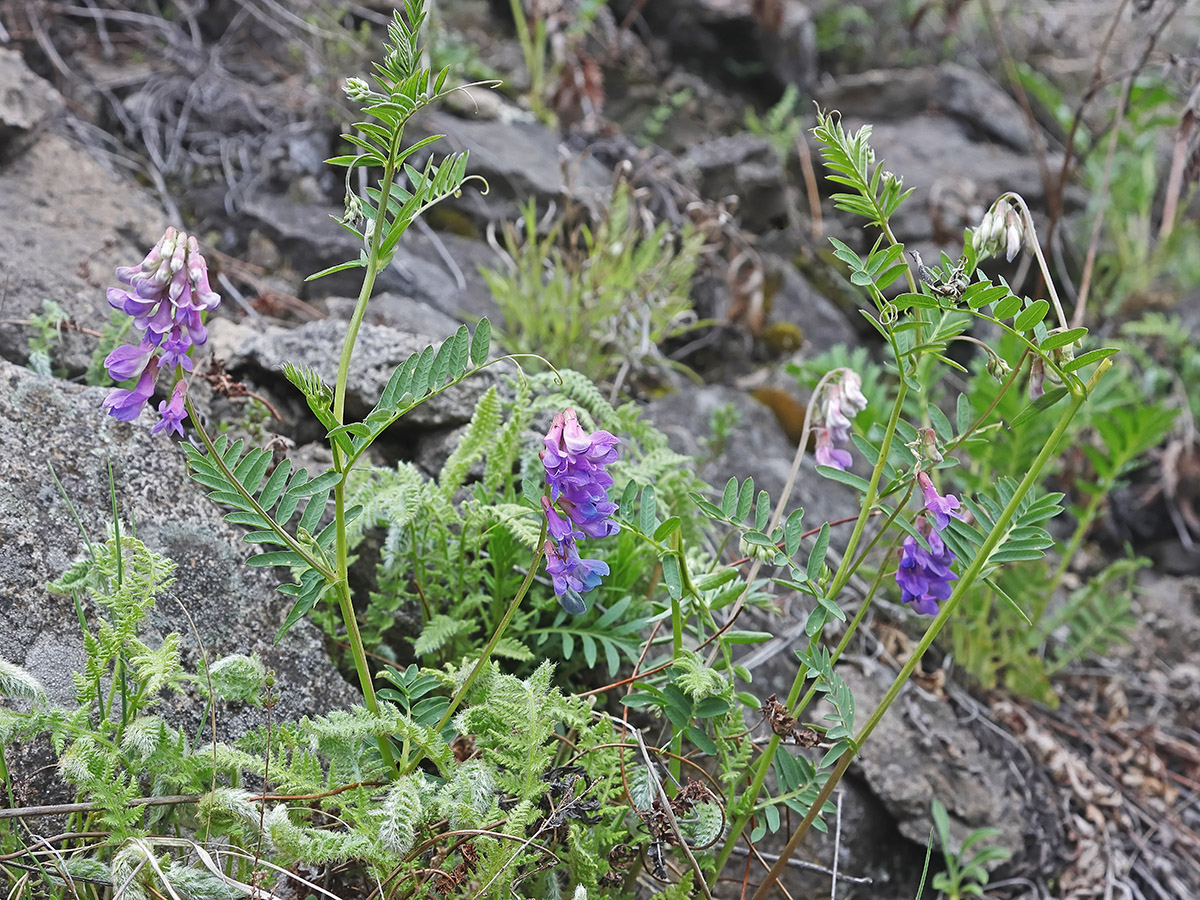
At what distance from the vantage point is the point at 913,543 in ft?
5.03

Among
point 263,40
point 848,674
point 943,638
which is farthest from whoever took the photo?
point 263,40

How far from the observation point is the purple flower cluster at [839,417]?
1641 mm

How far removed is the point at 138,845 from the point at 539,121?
12.8ft

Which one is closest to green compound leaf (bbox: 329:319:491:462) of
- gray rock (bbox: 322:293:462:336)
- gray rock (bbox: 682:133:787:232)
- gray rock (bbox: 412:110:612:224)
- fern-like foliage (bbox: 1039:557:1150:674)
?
gray rock (bbox: 322:293:462:336)

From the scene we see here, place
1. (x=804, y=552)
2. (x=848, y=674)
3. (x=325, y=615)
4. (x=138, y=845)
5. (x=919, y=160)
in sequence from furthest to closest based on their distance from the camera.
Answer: (x=919, y=160)
(x=804, y=552)
(x=848, y=674)
(x=325, y=615)
(x=138, y=845)

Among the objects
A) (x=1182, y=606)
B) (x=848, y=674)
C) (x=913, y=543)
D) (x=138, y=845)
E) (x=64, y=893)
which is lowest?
(x=1182, y=606)

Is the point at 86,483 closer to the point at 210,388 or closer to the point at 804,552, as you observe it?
the point at 210,388

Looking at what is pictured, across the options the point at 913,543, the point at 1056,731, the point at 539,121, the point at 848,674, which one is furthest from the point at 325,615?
the point at 539,121

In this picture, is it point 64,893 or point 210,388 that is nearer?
point 64,893

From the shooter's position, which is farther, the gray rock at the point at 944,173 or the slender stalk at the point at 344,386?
the gray rock at the point at 944,173

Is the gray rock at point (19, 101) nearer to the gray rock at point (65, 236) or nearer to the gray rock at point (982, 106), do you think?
the gray rock at point (65, 236)

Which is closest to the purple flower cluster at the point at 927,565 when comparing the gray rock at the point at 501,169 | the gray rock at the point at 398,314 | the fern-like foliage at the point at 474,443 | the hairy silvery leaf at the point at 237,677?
the fern-like foliage at the point at 474,443

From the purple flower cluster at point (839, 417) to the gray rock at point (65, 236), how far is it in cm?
172

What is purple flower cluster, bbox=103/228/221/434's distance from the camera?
1.17m
